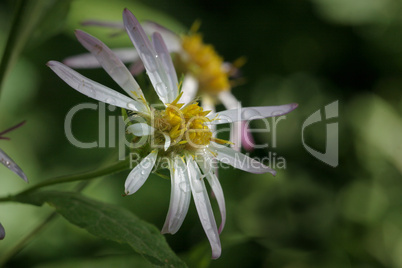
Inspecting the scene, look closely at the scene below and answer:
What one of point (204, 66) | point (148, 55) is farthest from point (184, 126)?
point (204, 66)

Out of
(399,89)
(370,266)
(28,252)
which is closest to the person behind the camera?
(28,252)

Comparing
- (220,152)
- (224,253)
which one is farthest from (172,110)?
(224,253)

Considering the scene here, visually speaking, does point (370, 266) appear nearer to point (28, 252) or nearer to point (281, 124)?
point (281, 124)

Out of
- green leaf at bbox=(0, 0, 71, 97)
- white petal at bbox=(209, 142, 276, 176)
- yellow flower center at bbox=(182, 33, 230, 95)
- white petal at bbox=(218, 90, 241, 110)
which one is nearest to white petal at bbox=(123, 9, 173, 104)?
white petal at bbox=(209, 142, 276, 176)

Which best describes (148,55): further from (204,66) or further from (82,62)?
(204,66)

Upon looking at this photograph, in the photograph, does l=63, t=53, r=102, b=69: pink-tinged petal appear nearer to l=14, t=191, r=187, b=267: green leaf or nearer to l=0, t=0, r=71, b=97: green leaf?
l=0, t=0, r=71, b=97: green leaf

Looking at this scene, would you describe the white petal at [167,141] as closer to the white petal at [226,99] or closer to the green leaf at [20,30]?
the green leaf at [20,30]

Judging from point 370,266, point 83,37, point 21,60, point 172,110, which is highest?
point 21,60
